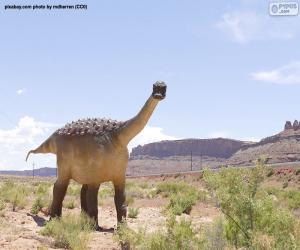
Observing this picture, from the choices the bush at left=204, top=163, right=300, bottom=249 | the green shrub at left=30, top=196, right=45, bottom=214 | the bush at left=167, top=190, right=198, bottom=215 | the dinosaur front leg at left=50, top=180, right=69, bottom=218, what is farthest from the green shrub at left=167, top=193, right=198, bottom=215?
the bush at left=204, top=163, right=300, bottom=249

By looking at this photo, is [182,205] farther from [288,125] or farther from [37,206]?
[288,125]

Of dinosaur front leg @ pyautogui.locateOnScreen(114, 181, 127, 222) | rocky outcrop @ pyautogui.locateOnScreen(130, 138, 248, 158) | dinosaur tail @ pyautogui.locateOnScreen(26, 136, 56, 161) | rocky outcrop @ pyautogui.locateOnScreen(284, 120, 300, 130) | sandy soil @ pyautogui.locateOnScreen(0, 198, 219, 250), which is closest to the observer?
sandy soil @ pyautogui.locateOnScreen(0, 198, 219, 250)

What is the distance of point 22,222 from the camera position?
13.9m

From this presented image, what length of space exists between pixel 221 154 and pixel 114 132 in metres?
142

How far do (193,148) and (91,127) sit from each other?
492 feet

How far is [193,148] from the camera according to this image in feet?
532

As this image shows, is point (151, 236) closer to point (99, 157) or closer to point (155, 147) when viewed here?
point (99, 157)

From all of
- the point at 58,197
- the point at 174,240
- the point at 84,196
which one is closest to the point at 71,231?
the point at 58,197

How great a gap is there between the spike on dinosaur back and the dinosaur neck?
315 mm

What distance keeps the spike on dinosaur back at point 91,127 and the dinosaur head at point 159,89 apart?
1.60m

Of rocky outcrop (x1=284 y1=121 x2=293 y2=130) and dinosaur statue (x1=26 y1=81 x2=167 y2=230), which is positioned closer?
dinosaur statue (x1=26 y1=81 x2=167 y2=230)

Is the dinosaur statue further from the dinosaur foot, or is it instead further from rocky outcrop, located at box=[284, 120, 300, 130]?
rocky outcrop, located at box=[284, 120, 300, 130]

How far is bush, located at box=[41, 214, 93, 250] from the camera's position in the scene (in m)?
10.1

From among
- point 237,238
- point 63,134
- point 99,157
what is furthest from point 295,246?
point 63,134
